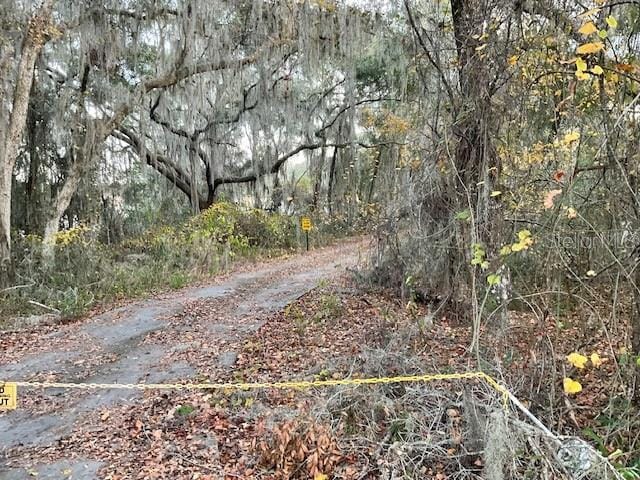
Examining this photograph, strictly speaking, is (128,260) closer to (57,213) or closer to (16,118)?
(57,213)

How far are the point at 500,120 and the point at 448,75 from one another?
3.73 feet

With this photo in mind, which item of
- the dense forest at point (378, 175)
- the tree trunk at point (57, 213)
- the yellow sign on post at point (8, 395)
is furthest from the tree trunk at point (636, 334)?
the tree trunk at point (57, 213)

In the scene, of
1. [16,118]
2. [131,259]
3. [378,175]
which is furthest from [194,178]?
[16,118]

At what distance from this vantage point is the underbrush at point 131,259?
8.05 metres

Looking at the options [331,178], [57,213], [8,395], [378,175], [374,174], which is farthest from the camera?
[374,174]

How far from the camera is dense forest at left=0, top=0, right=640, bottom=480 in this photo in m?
3.33

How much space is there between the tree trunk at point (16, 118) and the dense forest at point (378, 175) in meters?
0.03

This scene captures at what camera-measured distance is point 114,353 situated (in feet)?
19.3

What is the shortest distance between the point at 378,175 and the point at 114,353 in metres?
13.1

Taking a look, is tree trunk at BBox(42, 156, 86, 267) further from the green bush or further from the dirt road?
the dirt road

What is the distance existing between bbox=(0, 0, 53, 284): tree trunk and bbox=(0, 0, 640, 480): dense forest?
0.03 m

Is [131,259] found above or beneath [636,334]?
above

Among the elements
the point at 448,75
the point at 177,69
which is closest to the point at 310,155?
the point at 177,69

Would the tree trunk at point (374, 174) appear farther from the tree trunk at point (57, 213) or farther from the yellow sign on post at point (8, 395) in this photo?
the yellow sign on post at point (8, 395)
